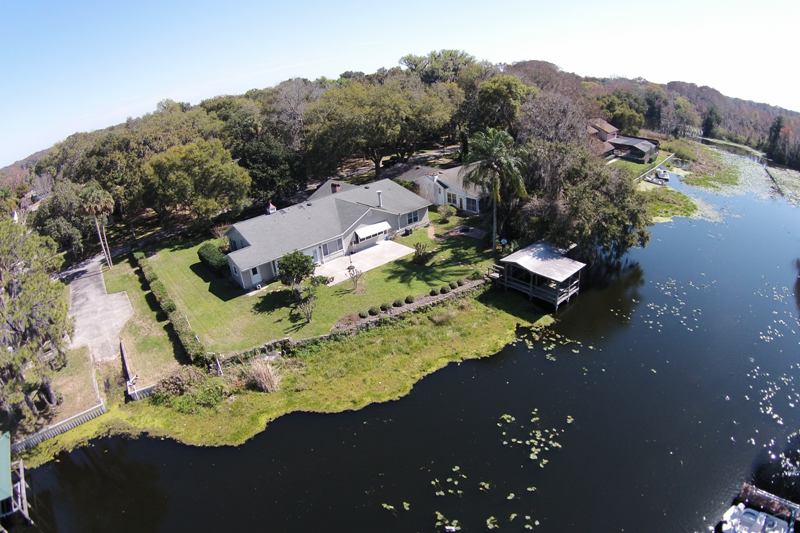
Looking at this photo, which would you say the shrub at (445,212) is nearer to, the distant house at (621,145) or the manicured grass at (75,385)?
the manicured grass at (75,385)

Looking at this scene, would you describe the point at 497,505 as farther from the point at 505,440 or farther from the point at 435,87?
the point at 435,87

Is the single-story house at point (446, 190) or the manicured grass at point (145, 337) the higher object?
the single-story house at point (446, 190)

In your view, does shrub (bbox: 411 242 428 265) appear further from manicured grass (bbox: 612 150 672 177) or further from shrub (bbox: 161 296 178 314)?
manicured grass (bbox: 612 150 672 177)

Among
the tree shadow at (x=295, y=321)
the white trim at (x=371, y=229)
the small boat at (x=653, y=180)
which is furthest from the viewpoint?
the small boat at (x=653, y=180)

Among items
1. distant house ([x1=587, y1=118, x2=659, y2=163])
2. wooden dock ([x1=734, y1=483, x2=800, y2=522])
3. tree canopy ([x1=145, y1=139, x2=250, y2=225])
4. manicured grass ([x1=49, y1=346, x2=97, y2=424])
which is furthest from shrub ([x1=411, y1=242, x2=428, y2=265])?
distant house ([x1=587, y1=118, x2=659, y2=163])

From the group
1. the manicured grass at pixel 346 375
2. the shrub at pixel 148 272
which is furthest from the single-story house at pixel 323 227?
the manicured grass at pixel 346 375

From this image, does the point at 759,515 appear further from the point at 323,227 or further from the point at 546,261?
the point at 323,227

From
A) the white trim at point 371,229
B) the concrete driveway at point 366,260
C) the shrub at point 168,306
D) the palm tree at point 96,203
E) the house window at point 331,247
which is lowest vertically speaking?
the concrete driveway at point 366,260

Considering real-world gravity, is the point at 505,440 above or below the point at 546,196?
below

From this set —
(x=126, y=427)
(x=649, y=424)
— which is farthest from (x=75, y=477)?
(x=649, y=424)
